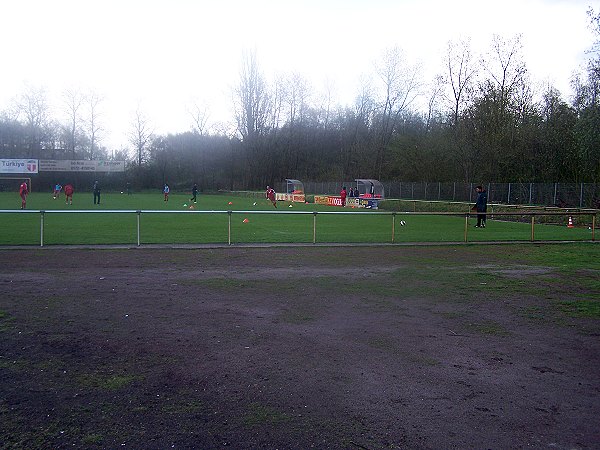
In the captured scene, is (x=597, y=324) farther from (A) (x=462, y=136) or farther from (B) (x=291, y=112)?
(B) (x=291, y=112)

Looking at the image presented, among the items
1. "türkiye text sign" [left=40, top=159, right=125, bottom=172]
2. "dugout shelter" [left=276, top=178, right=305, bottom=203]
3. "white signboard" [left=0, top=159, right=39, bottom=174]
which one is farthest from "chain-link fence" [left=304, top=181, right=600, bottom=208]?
"white signboard" [left=0, top=159, right=39, bottom=174]

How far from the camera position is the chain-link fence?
115 ft

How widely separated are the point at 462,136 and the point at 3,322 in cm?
4542

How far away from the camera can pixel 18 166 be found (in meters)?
68.2

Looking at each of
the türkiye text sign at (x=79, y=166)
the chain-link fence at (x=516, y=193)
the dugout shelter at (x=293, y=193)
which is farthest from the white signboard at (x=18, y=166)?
the chain-link fence at (x=516, y=193)

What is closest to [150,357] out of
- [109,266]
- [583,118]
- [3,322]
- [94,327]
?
[94,327]

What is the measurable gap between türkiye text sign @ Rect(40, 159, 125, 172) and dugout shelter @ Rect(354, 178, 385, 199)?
38835mm

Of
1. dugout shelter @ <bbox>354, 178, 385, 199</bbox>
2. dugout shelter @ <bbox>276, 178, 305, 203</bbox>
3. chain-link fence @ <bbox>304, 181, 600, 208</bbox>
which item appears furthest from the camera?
dugout shelter @ <bbox>276, 178, 305, 203</bbox>

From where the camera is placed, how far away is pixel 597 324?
7586mm

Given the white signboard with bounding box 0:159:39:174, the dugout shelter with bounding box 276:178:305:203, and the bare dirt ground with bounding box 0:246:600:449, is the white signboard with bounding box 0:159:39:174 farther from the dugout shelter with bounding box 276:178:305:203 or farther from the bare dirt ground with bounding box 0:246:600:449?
the bare dirt ground with bounding box 0:246:600:449

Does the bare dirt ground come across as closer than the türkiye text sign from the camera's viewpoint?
Yes

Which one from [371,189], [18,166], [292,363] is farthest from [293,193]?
[292,363]

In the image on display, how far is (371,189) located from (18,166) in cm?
4540

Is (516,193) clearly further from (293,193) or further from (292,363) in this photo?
(292,363)
